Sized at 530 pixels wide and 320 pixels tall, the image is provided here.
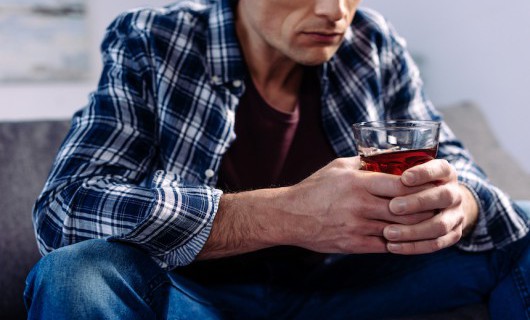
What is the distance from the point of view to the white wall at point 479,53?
8.08ft

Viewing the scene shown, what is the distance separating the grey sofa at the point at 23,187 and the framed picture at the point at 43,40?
1290 millimetres

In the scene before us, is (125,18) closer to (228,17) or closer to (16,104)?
(228,17)

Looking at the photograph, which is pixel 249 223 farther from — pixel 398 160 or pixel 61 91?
pixel 61 91

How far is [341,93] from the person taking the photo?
5.09 feet

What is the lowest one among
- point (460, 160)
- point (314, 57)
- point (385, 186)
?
point (460, 160)

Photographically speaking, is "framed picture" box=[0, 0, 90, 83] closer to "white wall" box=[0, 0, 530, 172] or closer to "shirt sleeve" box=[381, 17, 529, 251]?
"white wall" box=[0, 0, 530, 172]

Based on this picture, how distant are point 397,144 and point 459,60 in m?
1.87

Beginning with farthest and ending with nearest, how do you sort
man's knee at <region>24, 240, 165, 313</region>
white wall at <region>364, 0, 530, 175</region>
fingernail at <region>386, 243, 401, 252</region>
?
white wall at <region>364, 0, 530, 175</region>
fingernail at <region>386, 243, 401, 252</region>
man's knee at <region>24, 240, 165, 313</region>

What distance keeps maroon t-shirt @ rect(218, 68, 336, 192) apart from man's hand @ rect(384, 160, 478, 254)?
40 cm

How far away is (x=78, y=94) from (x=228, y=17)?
176 centimetres

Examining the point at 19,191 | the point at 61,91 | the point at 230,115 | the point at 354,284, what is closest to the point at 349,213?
the point at 354,284

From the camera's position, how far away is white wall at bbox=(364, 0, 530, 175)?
Result: 246 cm

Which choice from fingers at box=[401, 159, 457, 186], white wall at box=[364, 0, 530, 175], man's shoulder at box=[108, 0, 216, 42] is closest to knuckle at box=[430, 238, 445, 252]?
fingers at box=[401, 159, 457, 186]

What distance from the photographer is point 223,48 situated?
57.6 inches
